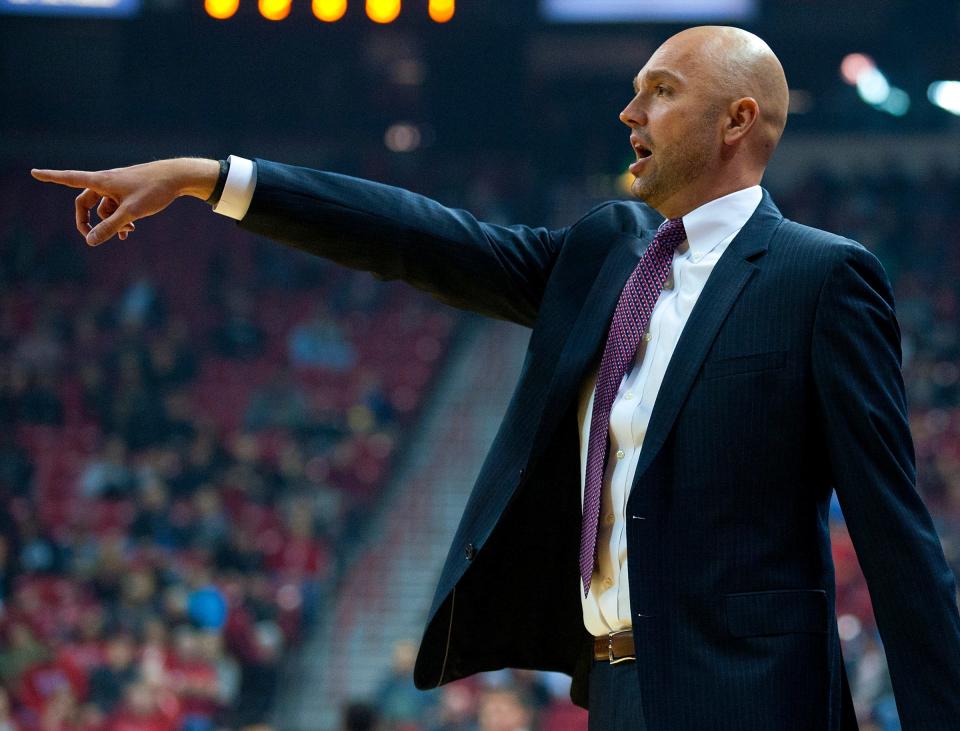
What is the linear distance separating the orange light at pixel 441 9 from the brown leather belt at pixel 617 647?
9140mm

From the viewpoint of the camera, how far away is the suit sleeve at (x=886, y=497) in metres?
1.61

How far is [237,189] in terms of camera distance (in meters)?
1.85

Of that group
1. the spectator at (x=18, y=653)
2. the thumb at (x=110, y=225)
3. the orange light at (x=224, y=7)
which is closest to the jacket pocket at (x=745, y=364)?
the thumb at (x=110, y=225)

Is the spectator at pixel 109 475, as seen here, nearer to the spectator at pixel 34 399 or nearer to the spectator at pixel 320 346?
the spectator at pixel 34 399

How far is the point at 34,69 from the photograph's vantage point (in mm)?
13883

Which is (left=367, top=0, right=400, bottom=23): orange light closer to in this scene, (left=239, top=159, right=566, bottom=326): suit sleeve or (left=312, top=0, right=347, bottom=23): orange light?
(left=312, top=0, right=347, bottom=23): orange light

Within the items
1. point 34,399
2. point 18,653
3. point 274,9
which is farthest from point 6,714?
point 274,9

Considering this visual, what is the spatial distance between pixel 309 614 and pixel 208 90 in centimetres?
679

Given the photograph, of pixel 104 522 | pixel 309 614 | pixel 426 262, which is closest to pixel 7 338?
pixel 104 522

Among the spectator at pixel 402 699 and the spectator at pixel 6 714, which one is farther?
the spectator at pixel 402 699

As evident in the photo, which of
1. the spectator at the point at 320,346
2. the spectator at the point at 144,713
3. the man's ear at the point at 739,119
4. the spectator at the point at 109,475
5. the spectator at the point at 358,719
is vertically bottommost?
the spectator at the point at 144,713

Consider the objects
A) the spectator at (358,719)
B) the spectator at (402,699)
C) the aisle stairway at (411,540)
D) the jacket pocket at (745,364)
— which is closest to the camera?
the jacket pocket at (745,364)

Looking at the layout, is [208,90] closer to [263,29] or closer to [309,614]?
[263,29]

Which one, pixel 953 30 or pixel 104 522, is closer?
pixel 104 522
